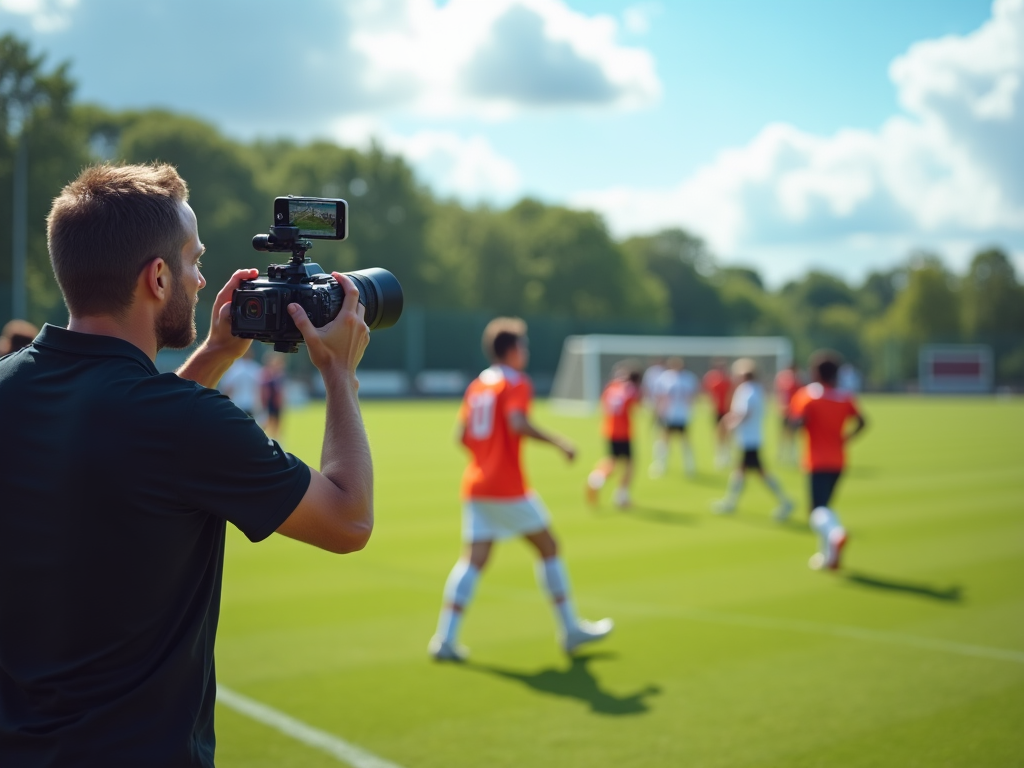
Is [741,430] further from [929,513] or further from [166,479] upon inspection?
[166,479]

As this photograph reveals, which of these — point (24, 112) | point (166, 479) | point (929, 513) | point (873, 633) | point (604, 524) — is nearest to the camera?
point (166, 479)

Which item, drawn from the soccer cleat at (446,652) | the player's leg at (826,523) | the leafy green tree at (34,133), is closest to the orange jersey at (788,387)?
the player's leg at (826,523)

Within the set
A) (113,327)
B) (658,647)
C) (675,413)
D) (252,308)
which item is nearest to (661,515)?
(675,413)

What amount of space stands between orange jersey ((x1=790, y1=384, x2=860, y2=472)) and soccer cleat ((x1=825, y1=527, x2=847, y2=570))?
2.74 ft

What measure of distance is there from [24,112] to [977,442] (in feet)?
120

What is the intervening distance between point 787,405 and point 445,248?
169 ft

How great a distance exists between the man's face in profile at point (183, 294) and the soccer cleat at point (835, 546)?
340 inches

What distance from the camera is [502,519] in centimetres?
725

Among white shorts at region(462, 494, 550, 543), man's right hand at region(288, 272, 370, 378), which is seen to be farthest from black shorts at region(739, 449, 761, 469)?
man's right hand at region(288, 272, 370, 378)

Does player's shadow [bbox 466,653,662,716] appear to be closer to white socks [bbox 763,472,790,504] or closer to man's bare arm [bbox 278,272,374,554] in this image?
man's bare arm [bbox 278,272,374,554]

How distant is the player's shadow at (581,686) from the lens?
236 inches

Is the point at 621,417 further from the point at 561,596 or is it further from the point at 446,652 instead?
the point at 446,652

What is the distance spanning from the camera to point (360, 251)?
6228 centimetres

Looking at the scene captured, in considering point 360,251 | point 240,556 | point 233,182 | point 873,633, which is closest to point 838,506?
point 873,633
